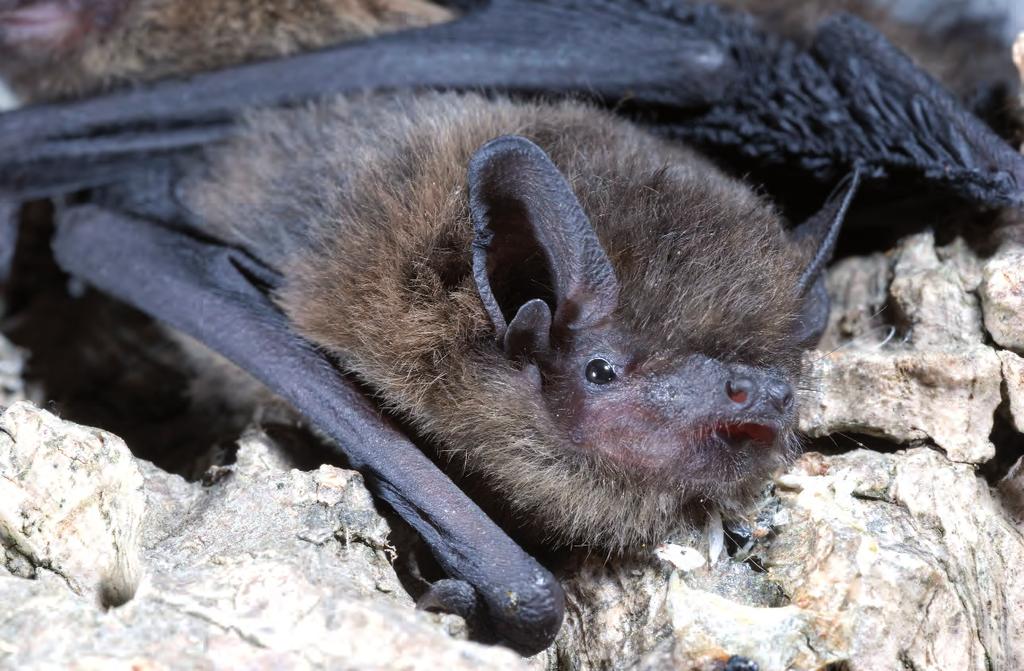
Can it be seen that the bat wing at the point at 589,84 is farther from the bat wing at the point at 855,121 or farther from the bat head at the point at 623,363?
the bat head at the point at 623,363

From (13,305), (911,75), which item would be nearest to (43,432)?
(13,305)

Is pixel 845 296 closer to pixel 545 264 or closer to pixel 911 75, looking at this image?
pixel 911 75

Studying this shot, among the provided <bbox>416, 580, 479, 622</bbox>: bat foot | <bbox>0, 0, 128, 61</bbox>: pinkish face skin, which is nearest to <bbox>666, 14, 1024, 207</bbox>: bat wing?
<bbox>416, 580, 479, 622</bbox>: bat foot

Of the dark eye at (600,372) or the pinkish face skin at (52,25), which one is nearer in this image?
the dark eye at (600,372)

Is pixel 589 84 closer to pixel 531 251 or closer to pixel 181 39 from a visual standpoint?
pixel 531 251

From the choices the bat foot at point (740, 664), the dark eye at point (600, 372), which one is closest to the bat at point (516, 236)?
the dark eye at point (600, 372)

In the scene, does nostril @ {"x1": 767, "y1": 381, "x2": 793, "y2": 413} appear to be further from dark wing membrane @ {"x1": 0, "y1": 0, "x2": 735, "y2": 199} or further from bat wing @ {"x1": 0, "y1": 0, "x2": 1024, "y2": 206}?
dark wing membrane @ {"x1": 0, "y1": 0, "x2": 735, "y2": 199}
